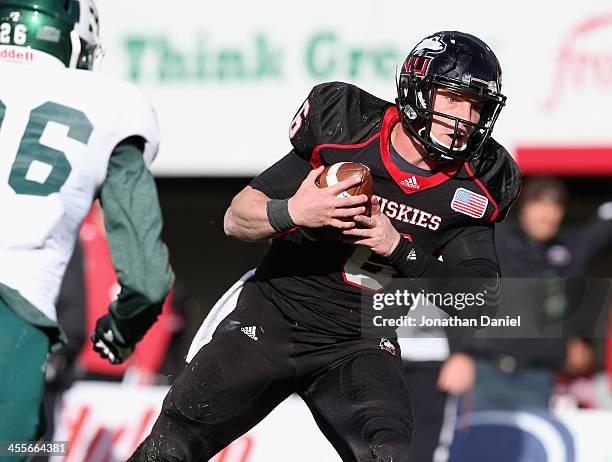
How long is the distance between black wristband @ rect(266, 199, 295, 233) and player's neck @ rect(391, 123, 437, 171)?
528mm

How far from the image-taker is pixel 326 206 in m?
3.51

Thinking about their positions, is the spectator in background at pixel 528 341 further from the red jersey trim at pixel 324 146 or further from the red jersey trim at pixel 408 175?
the red jersey trim at pixel 324 146

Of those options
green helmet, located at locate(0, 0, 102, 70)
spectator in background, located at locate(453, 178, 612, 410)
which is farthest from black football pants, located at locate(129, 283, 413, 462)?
spectator in background, located at locate(453, 178, 612, 410)

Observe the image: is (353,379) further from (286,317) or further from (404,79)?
(404,79)

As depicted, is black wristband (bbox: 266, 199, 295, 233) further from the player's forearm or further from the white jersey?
the white jersey

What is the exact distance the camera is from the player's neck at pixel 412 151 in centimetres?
391

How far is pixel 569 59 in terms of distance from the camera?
762 cm

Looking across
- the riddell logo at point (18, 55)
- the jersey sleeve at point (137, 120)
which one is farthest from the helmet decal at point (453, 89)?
the riddell logo at point (18, 55)

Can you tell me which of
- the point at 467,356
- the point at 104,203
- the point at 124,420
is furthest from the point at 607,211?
the point at 104,203

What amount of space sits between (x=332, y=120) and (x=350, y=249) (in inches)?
18.4

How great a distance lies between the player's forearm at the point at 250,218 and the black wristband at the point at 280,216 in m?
0.02

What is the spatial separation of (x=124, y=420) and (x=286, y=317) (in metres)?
2.37

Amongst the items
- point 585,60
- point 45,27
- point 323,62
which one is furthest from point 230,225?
point 585,60

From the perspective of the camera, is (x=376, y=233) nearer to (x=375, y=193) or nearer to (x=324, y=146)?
(x=375, y=193)
